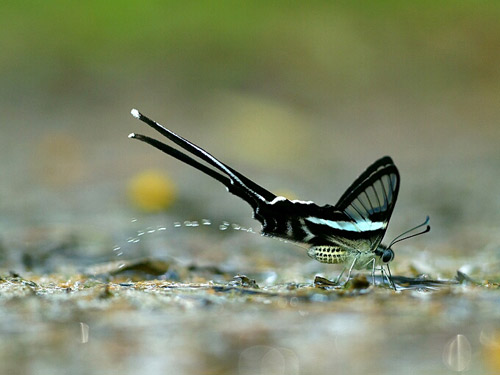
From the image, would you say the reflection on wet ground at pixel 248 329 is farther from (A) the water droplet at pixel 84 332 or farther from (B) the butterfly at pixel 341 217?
(B) the butterfly at pixel 341 217

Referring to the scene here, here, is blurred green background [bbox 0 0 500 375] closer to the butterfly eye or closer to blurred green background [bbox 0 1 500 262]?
blurred green background [bbox 0 1 500 262]

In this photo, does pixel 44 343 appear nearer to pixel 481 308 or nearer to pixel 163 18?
pixel 481 308

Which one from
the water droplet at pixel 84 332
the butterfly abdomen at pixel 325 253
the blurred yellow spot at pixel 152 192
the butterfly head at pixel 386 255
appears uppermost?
the blurred yellow spot at pixel 152 192

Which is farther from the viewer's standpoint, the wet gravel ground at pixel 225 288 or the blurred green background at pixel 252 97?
the blurred green background at pixel 252 97

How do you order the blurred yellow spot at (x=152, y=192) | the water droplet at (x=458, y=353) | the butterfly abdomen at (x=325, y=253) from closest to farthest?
1. the water droplet at (x=458, y=353)
2. the butterfly abdomen at (x=325, y=253)
3. the blurred yellow spot at (x=152, y=192)

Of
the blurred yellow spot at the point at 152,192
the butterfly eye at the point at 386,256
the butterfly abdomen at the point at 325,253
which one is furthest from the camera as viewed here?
the blurred yellow spot at the point at 152,192

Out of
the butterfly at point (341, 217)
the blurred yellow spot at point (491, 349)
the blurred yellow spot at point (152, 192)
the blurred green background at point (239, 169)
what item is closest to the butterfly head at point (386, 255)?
the butterfly at point (341, 217)

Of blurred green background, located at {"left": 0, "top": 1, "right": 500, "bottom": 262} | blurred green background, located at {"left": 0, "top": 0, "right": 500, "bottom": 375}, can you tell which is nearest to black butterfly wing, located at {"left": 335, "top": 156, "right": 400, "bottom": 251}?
blurred green background, located at {"left": 0, "top": 0, "right": 500, "bottom": 375}
